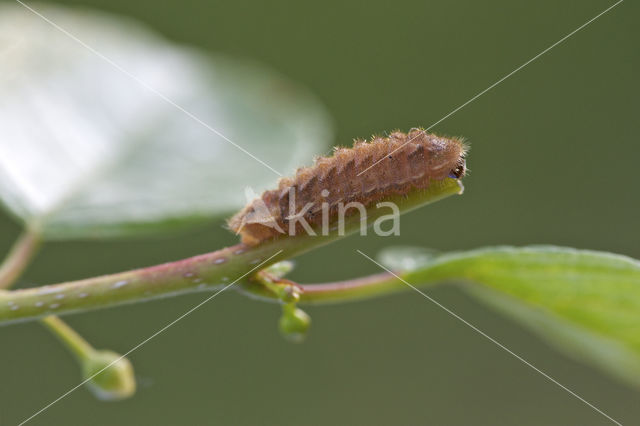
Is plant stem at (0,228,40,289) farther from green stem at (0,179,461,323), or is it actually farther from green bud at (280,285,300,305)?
green bud at (280,285,300,305)

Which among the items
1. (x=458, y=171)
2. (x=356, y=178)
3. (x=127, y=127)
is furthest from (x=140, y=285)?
(x=127, y=127)

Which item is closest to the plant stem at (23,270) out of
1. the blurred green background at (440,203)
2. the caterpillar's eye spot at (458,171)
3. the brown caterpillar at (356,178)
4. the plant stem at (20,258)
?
the plant stem at (20,258)

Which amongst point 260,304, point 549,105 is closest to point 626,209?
point 549,105

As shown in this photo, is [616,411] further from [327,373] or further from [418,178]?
[418,178]

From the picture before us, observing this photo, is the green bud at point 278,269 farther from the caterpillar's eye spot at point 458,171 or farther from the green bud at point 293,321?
the caterpillar's eye spot at point 458,171

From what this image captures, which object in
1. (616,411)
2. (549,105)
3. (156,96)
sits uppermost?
(549,105)

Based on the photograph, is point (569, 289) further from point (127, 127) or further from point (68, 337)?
point (127, 127)

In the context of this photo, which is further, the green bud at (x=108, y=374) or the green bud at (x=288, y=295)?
the green bud at (x=108, y=374)
